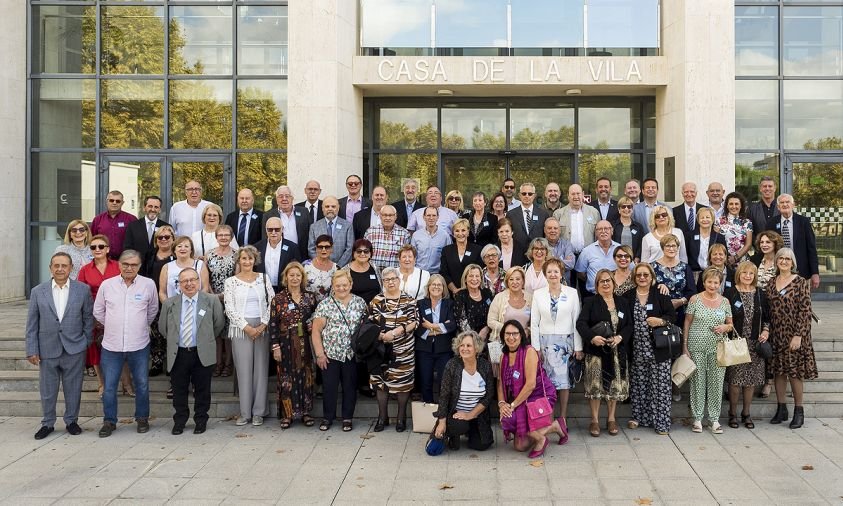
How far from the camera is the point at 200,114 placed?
47.1 feet

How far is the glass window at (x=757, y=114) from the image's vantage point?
14055mm

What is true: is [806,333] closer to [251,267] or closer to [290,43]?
[251,267]

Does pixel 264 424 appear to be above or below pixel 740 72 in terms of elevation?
Result: below

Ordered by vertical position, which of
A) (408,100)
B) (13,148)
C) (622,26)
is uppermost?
(622,26)

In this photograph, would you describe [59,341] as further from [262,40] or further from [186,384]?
[262,40]

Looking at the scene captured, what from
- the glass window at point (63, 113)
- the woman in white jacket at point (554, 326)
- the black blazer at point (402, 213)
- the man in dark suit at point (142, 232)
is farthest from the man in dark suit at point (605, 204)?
the glass window at point (63, 113)

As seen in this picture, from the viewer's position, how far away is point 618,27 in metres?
13.6

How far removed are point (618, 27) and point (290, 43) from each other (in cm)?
595

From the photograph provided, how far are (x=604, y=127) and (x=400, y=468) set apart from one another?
9779mm

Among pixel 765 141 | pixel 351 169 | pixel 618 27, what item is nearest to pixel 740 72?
pixel 765 141

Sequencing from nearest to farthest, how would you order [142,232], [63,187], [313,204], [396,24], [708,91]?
[142,232] → [313,204] → [708,91] → [396,24] → [63,187]

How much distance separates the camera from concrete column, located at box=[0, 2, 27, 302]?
13867 millimetres

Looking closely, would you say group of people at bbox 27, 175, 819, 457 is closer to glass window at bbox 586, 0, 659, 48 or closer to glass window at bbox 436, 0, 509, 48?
glass window at bbox 586, 0, 659, 48

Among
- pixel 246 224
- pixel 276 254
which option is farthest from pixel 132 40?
pixel 276 254
